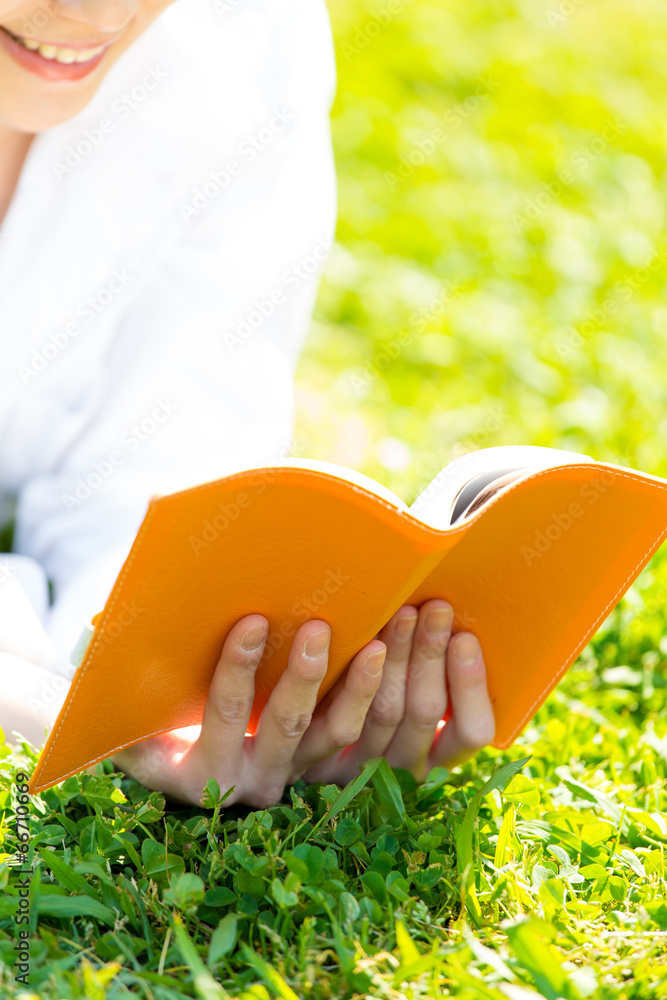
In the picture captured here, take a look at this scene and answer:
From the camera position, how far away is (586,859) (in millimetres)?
1319

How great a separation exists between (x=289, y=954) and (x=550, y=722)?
706mm

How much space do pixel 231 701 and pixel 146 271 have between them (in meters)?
0.86

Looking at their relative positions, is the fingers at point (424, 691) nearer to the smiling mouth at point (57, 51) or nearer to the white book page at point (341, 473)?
the white book page at point (341, 473)

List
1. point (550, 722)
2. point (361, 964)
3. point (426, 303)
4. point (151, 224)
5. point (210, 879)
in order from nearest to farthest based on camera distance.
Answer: point (361, 964)
point (210, 879)
point (550, 722)
point (151, 224)
point (426, 303)

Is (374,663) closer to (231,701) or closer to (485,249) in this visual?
(231,701)

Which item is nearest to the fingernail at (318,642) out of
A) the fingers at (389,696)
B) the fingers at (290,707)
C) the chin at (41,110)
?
the fingers at (290,707)

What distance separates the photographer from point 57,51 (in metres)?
1.43

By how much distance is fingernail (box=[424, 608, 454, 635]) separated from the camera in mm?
1301

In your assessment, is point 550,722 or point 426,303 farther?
point 426,303

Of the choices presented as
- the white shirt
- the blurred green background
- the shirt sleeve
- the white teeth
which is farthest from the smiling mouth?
the blurred green background

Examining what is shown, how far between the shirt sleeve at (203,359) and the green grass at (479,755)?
19.0 inches

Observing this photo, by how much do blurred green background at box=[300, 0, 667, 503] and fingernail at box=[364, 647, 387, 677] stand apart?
105 centimetres

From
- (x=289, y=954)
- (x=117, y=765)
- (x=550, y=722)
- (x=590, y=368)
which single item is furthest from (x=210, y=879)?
(x=590, y=368)

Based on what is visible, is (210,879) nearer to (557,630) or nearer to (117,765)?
(117,765)
